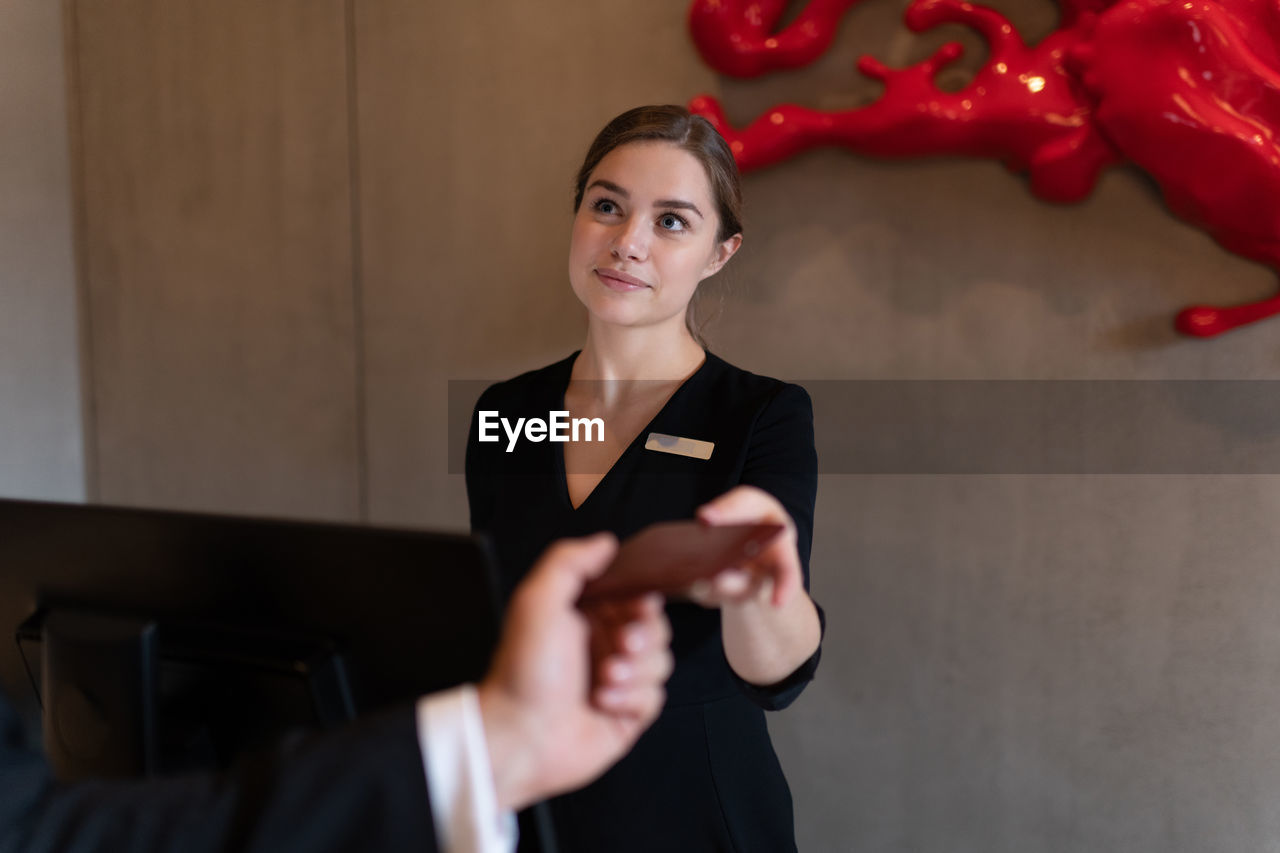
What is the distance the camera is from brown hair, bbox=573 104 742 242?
157 cm

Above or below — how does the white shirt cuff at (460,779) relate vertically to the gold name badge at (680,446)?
above

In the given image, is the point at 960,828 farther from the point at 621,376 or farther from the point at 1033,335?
the point at 621,376

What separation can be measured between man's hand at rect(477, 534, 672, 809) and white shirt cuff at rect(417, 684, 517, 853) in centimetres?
2

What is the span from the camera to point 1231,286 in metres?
1.77

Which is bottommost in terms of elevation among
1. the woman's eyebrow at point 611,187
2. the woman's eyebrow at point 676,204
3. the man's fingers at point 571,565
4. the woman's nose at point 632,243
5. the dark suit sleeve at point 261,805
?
the dark suit sleeve at point 261,805

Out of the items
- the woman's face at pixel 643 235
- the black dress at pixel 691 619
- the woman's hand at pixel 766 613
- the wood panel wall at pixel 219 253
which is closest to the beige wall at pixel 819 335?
the wood panel wall at pixel 219 253

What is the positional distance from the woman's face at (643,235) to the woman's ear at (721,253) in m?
0.07

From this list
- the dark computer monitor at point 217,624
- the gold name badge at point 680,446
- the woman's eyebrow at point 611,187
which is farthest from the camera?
the woman's eyebrow at point 611,187

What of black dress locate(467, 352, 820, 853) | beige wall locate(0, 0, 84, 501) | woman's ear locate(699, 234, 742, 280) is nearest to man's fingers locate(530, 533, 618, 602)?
black dress locate(467, 352, 820, 853)

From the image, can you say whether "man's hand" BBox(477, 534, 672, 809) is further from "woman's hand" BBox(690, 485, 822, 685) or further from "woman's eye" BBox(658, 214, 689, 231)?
"woman's eye" BBox(658, 214, 689, 231)

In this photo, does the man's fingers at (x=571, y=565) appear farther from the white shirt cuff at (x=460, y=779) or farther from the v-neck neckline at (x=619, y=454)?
the v-neck neckline at (x=619, y=454)

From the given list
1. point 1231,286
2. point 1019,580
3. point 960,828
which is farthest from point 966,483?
point 960,828

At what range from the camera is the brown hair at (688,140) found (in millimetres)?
1573

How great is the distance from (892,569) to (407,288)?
148cm
